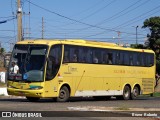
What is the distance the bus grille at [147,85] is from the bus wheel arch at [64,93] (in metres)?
8.75

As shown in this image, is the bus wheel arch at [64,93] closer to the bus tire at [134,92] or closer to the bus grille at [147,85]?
the bus tire at [134,92]

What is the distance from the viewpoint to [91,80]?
27.6 metres

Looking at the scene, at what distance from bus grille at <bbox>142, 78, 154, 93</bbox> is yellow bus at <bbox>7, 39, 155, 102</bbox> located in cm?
25

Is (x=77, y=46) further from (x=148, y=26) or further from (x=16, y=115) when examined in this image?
(x=148, y=26)

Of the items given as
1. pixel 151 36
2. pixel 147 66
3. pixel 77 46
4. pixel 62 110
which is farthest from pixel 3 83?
pixel 62 110

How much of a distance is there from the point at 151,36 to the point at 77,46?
1574 inches

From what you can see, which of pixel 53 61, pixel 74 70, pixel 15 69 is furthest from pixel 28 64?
pixel 74 70

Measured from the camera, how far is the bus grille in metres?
32.8

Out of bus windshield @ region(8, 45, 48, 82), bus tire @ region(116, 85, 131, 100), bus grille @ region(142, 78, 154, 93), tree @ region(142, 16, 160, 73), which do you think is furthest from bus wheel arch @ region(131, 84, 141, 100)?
tree @ region(142, 16, 160, 73)

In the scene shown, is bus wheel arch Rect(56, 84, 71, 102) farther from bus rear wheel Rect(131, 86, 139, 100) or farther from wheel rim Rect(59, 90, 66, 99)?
bus rear wheel Rect(131, 86, 139, 100)

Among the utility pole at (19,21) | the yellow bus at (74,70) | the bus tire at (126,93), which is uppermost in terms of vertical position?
the utility pole at (19,21)

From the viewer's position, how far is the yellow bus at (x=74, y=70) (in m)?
23.9

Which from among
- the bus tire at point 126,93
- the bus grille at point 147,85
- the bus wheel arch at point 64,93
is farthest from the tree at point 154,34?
the bus wheel arch at point 64,93

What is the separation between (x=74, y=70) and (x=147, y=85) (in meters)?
9.02
